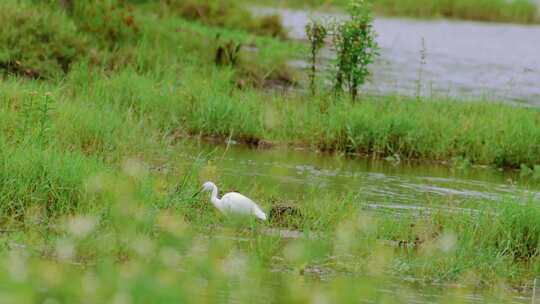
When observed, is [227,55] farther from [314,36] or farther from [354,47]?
[354,47]

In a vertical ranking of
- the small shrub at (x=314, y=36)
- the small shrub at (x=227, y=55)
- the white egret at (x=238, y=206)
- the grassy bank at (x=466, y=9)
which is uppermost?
the small shrub at (x=314, y=36)

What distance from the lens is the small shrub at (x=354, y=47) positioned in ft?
43.5

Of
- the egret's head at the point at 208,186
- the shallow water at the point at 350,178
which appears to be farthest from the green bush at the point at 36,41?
the egret's head at the point at 208,186

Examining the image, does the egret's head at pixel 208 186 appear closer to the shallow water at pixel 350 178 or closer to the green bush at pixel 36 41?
the shallow water at pixel 350 178

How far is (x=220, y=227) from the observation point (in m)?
7.79

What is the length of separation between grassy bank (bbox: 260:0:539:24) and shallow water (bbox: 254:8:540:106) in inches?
52.1

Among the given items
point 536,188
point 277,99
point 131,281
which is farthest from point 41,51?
point 131,281

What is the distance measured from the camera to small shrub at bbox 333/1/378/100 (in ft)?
43.5

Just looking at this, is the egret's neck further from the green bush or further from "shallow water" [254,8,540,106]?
"shallow water" [254,8,540,106]

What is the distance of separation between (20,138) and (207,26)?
39.6ft

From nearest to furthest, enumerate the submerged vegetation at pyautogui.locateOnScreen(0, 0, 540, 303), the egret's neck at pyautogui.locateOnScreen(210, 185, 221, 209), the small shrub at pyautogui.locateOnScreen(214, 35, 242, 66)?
the submerged vegetation at pyautogui.locateOnScreen(0, 0, 540, 303)
the egret's neck at pyautogui.locateOnScreen(210, 185, 221, 209)
the small shrub at pyautogui.locateOnScreen(214, 35, 242, 66)

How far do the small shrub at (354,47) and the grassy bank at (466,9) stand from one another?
→ 21.3 meters

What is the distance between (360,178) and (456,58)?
508 inches

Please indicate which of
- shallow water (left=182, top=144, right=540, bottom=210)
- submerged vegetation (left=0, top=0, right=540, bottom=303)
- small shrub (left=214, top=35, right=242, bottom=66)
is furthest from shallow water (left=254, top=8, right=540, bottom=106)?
shallow water (left=182, top=144, right=540, bottom=210)
